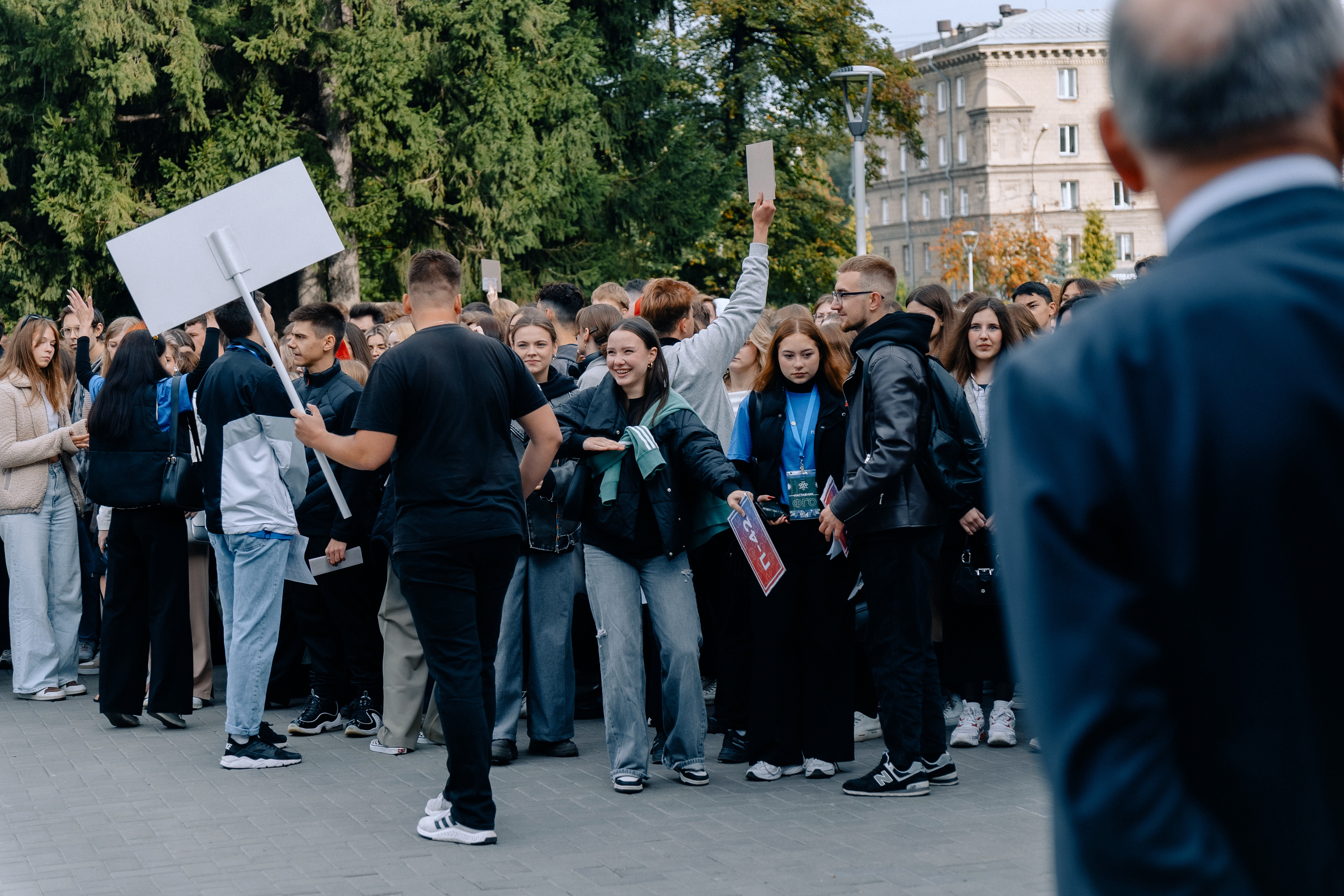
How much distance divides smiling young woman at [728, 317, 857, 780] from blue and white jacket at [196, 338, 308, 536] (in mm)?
2313

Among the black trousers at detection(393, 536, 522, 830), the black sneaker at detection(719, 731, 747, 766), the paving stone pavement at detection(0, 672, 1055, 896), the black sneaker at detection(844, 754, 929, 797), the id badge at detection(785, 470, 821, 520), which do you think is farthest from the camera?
the black sneaker at detection(719, 731, 747, 766)

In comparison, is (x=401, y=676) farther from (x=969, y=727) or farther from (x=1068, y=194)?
(x=1068, y=194)

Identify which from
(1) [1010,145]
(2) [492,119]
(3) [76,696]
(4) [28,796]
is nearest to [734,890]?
(4) [28,796]

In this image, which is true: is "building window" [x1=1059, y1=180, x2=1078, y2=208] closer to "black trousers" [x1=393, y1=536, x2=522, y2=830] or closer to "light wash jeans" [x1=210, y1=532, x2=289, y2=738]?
"light wash jeans" [x1=210, y1=532, x2=289, y2=738]

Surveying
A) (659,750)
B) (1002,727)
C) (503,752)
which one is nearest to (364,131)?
(503,752)

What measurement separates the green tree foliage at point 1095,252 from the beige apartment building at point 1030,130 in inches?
706

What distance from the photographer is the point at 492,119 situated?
2577 cm

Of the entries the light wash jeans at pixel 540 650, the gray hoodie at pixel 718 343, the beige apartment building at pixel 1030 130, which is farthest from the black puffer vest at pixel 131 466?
the beige apartment building at pixel 1030 130

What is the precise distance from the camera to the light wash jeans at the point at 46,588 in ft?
29.9

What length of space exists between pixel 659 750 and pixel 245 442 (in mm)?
2473

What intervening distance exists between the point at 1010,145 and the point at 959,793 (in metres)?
86.6

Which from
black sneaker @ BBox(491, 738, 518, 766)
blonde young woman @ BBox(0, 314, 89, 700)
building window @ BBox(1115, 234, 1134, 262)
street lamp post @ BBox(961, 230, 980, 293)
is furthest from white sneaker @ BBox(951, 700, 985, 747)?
building window @ BBox(1115, 234, 1134, 262)

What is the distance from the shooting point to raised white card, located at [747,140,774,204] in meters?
7.28

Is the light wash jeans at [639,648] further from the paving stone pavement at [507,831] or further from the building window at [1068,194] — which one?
the building window at [1068,194]
